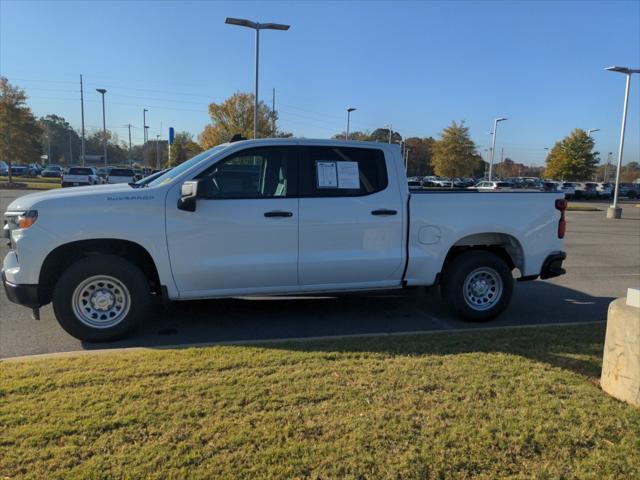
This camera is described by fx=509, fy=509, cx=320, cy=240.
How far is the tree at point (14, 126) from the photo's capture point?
3712cm

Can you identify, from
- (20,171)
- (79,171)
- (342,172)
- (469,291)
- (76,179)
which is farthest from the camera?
(20,171)

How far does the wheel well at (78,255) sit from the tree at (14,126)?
37954mm

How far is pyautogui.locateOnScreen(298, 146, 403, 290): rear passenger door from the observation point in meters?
5.24

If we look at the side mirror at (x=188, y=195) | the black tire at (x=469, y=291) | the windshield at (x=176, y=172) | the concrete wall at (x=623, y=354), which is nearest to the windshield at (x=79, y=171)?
the windshield at (x=176, y=172)

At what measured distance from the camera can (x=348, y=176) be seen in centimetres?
539

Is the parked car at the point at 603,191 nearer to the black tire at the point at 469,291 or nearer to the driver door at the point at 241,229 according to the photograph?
the black tire at the point at 469,291

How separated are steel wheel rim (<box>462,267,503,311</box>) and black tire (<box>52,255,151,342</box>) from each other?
3496mm

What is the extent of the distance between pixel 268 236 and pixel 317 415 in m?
2.22

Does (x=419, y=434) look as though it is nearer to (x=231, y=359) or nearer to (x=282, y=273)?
(x=231, y=359)

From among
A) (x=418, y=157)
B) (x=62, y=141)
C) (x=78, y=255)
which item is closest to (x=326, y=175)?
(x=78, y=255)

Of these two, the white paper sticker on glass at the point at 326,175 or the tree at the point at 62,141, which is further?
the tree at the point at 62,141

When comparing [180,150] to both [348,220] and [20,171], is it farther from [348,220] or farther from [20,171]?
[348,220]

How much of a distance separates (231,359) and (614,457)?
2.78 meters

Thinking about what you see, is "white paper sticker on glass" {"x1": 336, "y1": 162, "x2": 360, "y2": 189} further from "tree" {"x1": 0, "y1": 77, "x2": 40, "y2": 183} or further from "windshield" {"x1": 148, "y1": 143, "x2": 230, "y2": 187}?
"tree" {"x1": 0, "y1": 77, "x2": 40, "y2": 183}
